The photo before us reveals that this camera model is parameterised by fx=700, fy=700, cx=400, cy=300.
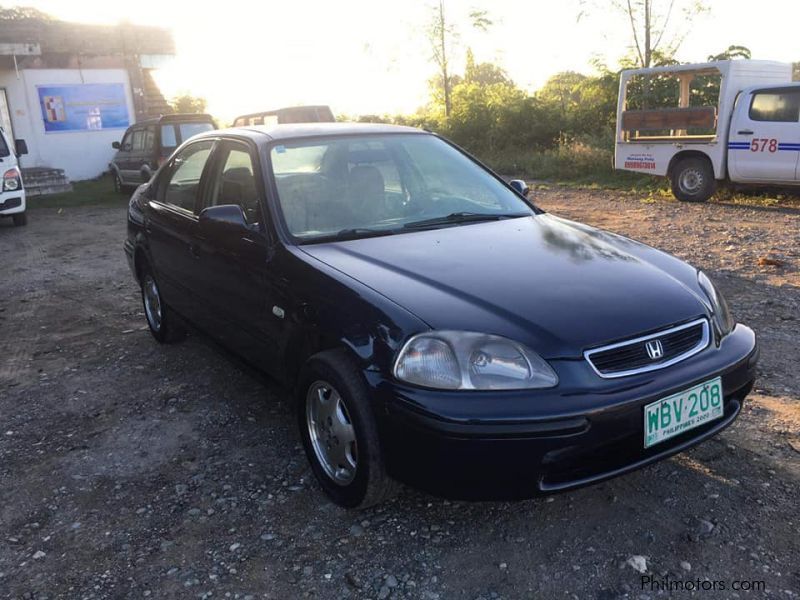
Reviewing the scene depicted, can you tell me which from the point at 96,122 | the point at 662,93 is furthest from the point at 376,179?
the point at 96,122

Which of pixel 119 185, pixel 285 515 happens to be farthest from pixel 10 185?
pixel 285 515

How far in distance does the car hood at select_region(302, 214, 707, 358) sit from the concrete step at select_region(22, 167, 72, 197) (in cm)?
1576

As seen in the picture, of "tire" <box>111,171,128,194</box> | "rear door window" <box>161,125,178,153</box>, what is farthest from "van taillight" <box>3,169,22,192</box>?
"tire" <box>111,171,128,194</box>

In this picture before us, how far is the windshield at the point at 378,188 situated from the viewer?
11.2 ft

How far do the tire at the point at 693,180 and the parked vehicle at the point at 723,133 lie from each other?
0.01 m

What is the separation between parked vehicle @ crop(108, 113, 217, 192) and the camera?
1397 cm

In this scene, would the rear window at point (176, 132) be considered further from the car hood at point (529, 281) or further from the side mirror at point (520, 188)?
the car hood at point (529, 281)

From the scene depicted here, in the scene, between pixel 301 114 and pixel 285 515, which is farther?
pixel 301 114

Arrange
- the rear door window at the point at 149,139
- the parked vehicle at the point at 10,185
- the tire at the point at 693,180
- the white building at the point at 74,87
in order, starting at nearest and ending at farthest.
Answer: the tire at the point at 693,180 → the parked vehicle at the point at 10,185 → the rear door window at the point at 149,139 → the white building at the point at 74,87

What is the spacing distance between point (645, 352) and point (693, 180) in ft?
32.0

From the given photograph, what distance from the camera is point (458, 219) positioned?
3604mm

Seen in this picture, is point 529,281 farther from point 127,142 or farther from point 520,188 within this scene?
point 127,142

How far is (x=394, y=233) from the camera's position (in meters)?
3.37

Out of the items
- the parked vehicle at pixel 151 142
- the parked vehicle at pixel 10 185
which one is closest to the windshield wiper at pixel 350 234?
the parked vehicle at pixel 10 185
